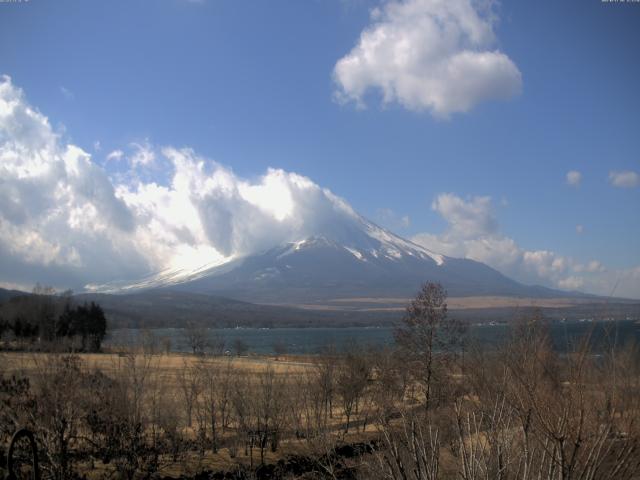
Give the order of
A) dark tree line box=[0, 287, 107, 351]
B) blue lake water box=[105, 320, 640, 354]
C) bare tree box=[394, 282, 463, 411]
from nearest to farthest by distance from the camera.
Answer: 1. blue lake water box=[105, 320, 640, 354]
2. bare tree box=[394, 282, 463, 411]
3. dark tree line box=[0, 287, 107, 351]

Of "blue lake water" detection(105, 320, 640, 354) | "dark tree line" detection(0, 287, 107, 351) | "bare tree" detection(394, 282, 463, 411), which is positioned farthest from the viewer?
"dark tree line" detection(0, 287, 107, 351)

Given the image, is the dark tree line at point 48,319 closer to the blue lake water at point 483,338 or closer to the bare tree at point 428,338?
the blue lake water at point 483,338

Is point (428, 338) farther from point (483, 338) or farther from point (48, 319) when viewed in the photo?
point (48, 319)

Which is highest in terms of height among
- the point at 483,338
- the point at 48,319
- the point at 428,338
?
the point at 428,338

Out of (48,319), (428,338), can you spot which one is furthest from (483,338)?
(48,319)

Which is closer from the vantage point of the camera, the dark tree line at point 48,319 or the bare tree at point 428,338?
the bare tree at point 428,338

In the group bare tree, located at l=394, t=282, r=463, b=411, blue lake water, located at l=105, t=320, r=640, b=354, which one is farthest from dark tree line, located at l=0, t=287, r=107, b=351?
bare tree, located at l=394, t=282, r=463, b=411

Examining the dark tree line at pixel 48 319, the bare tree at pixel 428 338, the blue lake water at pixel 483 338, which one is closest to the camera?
the blue lake water at pixel 483 338

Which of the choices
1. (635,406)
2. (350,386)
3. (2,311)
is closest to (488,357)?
(350,386)

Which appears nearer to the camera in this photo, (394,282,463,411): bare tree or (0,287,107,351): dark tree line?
(394,282,463,411): bare tree

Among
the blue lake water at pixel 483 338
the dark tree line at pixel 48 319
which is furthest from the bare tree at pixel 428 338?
the dark tree line at pixel 48 319

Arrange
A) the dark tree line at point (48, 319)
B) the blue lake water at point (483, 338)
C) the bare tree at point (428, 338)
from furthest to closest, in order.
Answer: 1. the dark tree line at point (48, 319)
2. the bare tree at point (428, 338)
3. the blue lake water at point (483, 338)

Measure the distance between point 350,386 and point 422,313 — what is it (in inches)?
249

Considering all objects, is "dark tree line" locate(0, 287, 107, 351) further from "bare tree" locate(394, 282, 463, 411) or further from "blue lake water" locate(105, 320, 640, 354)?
"bare tree" locate(394, 282, 463, 411)
